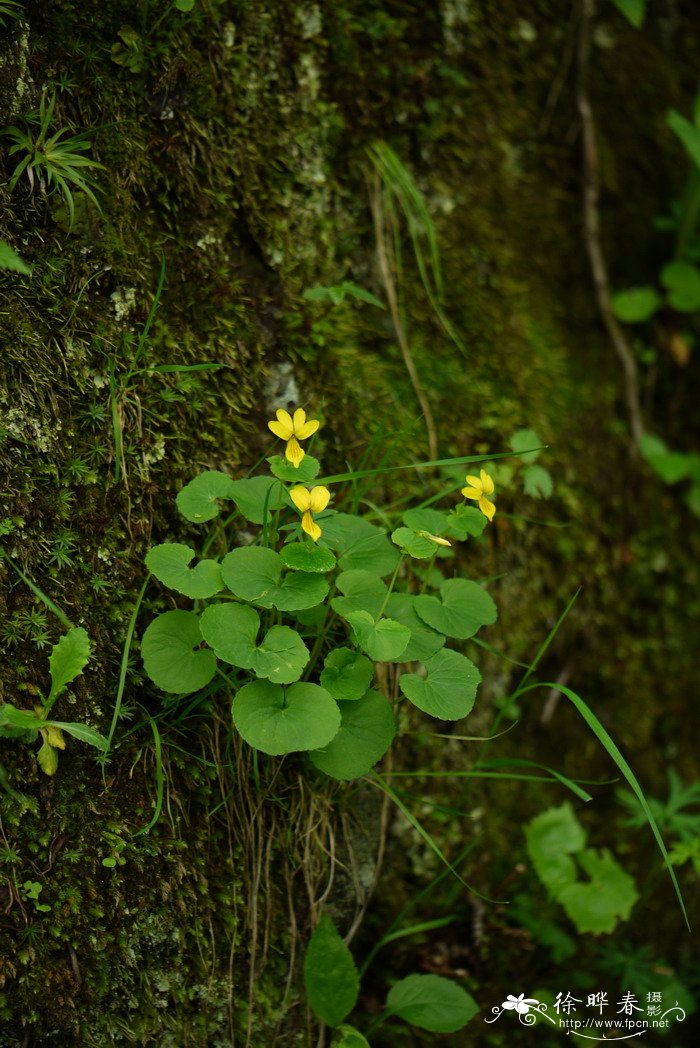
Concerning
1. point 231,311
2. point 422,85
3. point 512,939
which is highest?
point 422,85

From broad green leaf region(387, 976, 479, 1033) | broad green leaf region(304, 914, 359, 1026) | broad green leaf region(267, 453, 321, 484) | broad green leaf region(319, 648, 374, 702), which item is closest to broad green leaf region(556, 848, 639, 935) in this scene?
broad green leaf region(387, 976, 479, 1033)

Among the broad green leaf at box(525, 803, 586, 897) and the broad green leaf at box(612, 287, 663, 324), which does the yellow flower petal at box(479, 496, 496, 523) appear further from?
the broad green leaf at box(612, 287, 663, 324)

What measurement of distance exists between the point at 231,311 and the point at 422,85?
1.01 m

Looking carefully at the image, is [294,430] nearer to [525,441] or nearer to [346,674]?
[346,674]

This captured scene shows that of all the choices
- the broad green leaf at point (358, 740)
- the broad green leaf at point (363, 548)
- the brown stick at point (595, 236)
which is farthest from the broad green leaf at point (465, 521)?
the brown stick at point (595, 236)

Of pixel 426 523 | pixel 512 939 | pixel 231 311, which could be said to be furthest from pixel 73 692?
pixel 512 939

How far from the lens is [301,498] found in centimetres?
146

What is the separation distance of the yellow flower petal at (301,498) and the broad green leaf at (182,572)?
8.5 inches

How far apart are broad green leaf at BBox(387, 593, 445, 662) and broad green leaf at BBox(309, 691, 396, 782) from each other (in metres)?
0.10

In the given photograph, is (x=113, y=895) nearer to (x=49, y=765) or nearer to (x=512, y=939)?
(x=49, y=765)

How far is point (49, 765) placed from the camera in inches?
58.4

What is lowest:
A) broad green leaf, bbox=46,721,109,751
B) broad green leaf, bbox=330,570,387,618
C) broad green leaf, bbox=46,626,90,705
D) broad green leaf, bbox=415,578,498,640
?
broad green leaf, bbox=46,721,109,751

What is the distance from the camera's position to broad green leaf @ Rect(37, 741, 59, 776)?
4.85ft

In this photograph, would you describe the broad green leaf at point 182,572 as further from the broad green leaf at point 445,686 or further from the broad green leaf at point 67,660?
the broad green leaf at point 445,686
